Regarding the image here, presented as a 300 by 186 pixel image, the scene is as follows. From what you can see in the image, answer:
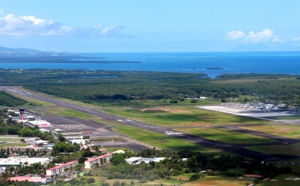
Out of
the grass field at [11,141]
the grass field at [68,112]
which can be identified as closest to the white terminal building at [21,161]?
the grass field at [11,141]

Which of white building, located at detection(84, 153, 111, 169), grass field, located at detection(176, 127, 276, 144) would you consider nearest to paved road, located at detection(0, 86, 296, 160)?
grass field, located at detection(176, 127, 276, 144)

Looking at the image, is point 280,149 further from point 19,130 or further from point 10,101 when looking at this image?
point 10,101

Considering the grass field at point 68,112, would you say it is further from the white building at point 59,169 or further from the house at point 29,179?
the house at point 29,179

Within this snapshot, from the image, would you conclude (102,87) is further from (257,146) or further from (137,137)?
(257,146)

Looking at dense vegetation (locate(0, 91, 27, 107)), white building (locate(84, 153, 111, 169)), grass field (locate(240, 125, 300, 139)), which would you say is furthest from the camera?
dense vegetation (locate(0, 91, 27, 107))

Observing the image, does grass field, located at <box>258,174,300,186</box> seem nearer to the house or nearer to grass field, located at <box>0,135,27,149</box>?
the house

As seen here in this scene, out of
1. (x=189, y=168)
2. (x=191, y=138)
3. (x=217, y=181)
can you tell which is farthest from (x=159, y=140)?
(x=217, y=181)
